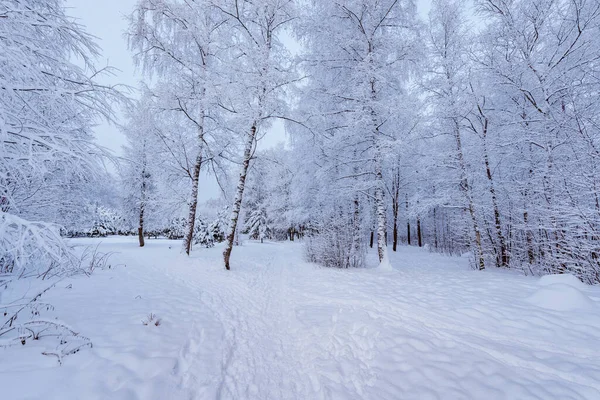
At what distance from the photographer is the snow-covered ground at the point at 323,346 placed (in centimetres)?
220

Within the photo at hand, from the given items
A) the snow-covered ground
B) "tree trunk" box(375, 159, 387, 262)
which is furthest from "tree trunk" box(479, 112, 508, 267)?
the snow-covered ground

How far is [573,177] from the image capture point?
5.21m

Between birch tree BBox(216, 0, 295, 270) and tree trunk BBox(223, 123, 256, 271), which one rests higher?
birch tree BBox(216, 0, 295, 270)

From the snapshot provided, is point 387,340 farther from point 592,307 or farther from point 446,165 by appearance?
point 446,165

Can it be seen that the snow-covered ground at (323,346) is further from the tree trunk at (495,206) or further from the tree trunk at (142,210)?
the tree trunk at (142,210)

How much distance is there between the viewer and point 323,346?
347cm

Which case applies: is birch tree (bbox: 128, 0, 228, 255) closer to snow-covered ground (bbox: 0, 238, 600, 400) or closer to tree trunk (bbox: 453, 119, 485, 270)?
Answer: snow-covered ground (bbox: 0, 238, 600, 400)

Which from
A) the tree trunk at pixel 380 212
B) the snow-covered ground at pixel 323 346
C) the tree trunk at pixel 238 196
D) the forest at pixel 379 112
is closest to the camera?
the snow-covered ground at pixel 323 346

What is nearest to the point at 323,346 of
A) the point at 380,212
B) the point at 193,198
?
the point at 380,212

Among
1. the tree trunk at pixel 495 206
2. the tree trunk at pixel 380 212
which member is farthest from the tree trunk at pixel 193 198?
the tree trunk at pixel 495 206

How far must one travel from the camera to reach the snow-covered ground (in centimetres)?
220

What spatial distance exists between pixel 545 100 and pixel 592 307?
5.44 meters

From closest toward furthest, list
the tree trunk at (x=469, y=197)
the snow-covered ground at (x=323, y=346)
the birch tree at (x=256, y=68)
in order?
the snow-covered ground at (x=323, y=346), the birch tree at (x=256, y=68), the tree trunk at (x=469, y=197)

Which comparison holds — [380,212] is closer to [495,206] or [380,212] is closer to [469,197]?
[469,197]
